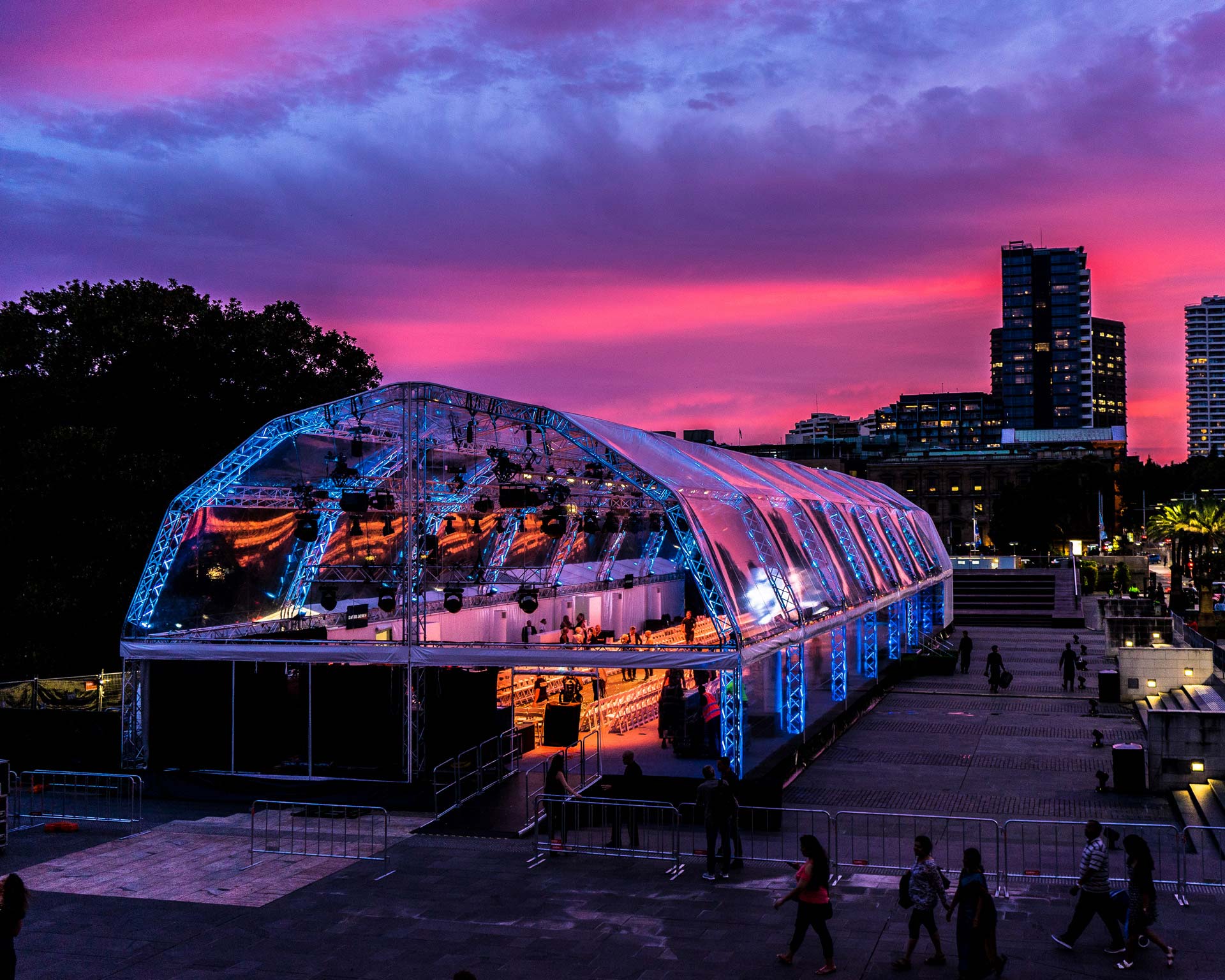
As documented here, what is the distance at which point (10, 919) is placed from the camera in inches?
399

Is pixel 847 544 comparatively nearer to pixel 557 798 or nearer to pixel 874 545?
pixel 874 545

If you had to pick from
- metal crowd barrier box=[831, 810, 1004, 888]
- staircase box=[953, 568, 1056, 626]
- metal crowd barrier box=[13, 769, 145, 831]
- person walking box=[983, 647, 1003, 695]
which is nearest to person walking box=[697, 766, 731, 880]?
metal crowd barrier box=[831, 810, 1004, 888]

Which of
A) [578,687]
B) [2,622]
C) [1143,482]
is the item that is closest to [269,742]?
[578,687]

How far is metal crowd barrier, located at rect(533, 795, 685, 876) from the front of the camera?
17.0m

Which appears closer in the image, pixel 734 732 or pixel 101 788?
pixel 734 732

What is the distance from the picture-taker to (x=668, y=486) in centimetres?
2180

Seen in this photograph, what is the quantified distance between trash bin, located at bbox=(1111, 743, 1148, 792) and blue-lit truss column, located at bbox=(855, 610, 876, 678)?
530 inches

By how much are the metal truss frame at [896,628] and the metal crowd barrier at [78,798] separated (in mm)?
26929

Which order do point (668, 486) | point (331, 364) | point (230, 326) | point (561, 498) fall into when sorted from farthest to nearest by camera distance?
point (331, 364), point (230, 326), point (561, 498), point (668, 486)

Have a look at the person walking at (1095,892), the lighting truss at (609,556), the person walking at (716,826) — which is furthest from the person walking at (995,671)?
the person walking at (1095,892)

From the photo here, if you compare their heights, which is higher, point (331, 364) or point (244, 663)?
point (331, 364)

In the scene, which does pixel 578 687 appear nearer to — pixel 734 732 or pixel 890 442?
pixel 734 732

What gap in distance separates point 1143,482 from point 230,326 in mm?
143990

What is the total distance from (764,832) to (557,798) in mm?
3740
